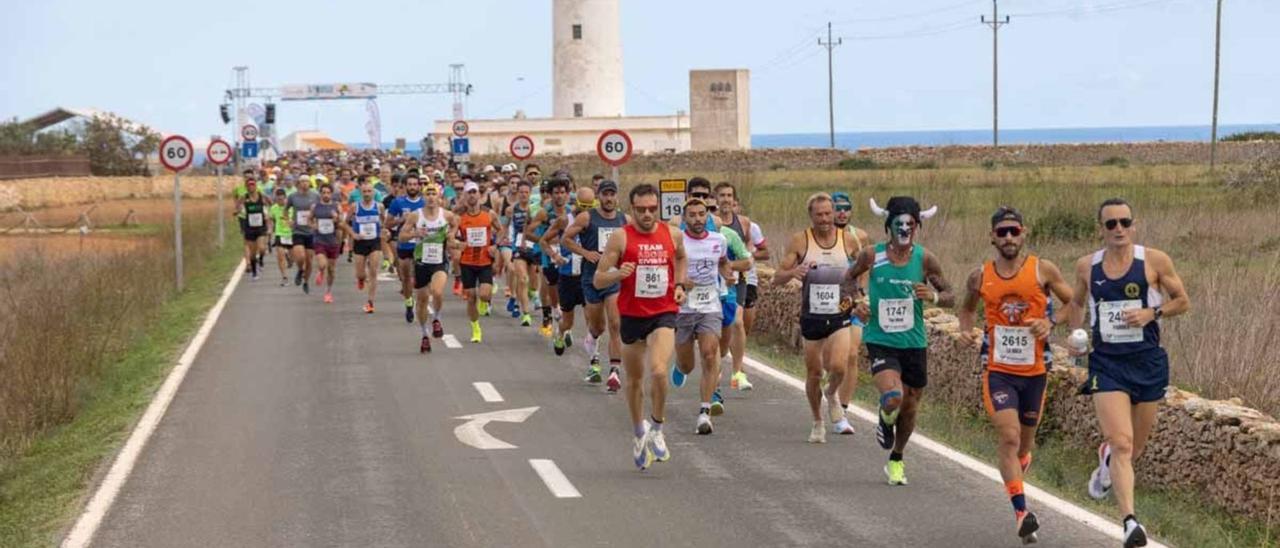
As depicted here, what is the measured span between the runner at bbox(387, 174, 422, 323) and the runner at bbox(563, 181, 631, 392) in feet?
11.9

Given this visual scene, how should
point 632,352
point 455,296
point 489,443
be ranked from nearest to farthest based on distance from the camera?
1. point 632,352
2. point 489,443
3. point 455,296

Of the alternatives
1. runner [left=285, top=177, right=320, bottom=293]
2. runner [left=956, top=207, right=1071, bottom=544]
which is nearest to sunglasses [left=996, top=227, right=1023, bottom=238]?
runner [left=956, top=207, right=1071, bottom=544]

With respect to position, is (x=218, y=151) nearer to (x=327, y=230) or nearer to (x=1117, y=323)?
(x=327, y=230)

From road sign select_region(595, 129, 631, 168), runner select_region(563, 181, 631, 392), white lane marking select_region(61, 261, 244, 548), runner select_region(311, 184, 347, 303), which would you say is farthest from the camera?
road sign select_region(595, 129, 631, 168)

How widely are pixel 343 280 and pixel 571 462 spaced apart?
72.2 ft

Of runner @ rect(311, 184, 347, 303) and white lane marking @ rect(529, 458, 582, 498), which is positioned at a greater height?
runner @ rect(311, 184, 347, 303)

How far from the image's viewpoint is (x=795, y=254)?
13781 millimetres

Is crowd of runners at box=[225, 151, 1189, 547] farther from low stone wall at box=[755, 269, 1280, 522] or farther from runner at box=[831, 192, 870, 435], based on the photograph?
low stone wall at box=[755, 269, 1280, 522]

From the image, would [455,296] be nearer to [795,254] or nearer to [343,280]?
[343,280]

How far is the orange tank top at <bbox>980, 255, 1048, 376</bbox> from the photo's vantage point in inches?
418

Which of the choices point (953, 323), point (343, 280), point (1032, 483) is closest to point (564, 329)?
point (953, 323)

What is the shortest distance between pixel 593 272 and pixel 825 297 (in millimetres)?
4711

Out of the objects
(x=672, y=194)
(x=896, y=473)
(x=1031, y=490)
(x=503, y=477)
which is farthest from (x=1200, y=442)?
(x=672, y=194)

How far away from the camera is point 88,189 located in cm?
7781
